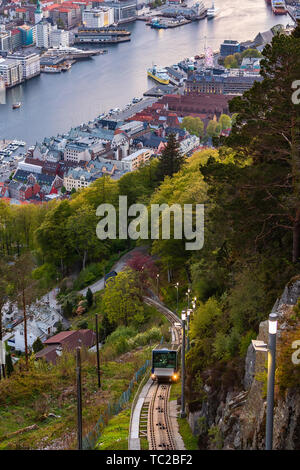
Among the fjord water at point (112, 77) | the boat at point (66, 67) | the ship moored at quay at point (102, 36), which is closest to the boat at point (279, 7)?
the fjord water at point (112, 77)

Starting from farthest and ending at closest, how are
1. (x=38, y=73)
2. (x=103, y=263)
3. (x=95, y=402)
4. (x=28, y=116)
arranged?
1. (x=38, y=73)
2. (x=28, y=116)
3. (x=103, y=263)
4. (x=95, y=402)

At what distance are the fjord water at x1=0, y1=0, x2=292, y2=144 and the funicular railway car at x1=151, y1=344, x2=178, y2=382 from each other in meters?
27.8

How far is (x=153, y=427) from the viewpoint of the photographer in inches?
279

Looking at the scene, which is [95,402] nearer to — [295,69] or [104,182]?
[295,69]

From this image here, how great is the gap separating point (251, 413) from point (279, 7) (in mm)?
57871

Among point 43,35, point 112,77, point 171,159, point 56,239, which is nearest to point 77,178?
point 56,239

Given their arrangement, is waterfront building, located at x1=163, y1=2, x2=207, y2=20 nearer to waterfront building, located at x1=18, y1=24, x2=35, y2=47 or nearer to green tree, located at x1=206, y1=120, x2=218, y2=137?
waterfront building, located at x1=18, y1=24, x2=35, y2=47

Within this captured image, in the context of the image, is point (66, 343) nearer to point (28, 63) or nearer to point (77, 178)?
point (77, 178)

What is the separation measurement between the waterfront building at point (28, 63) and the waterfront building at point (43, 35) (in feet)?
22.0

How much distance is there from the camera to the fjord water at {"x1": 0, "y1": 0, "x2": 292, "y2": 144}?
1496 inches

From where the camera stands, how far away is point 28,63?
155 feet

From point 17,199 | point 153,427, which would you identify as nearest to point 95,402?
point 153,427

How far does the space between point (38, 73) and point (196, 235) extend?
37747 mm

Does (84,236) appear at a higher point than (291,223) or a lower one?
lower
